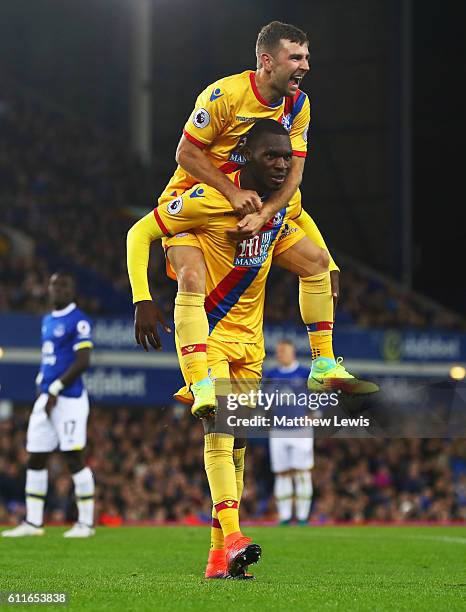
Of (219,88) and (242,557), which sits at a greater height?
(219,88)

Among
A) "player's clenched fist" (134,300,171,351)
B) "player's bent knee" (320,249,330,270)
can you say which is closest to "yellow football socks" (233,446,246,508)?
"player's clenched fist" (134,300,171,351)

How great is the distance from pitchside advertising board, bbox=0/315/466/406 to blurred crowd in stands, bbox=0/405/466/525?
63cm

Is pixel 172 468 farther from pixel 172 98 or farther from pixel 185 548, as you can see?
pixel 172 98

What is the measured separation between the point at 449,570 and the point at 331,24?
25.6m

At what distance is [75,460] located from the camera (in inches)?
462

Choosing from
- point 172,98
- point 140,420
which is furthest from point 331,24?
point 140,420

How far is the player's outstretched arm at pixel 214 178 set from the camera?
21.7ft

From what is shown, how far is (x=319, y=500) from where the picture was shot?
21.2 meters

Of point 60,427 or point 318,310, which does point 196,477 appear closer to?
point 60,427

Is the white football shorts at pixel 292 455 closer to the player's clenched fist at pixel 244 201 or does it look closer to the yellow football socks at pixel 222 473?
the yellow football socks at pixel 222 473

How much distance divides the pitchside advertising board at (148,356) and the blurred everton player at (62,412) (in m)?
10.4

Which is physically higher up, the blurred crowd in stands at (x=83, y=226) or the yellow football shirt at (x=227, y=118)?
the blurred crowd in stands at (x=83, y=226)

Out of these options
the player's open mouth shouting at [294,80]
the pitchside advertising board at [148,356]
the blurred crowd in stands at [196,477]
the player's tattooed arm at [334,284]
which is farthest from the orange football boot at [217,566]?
the pitchside advertising board at [148,356]

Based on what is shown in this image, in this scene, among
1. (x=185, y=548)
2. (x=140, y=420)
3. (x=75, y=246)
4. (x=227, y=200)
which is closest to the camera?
(x=227, y=200)
